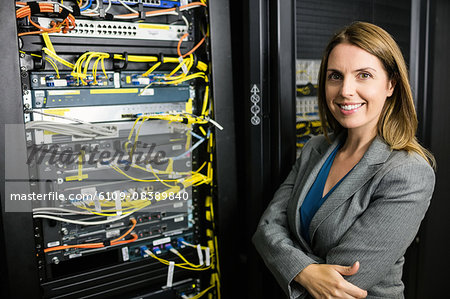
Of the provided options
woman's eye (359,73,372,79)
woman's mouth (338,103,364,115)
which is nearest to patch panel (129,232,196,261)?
woman's mouth (338,103,364,115)

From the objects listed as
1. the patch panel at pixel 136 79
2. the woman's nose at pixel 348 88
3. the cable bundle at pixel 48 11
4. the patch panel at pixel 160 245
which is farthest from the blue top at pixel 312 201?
the cable bundle at pixel 48 11

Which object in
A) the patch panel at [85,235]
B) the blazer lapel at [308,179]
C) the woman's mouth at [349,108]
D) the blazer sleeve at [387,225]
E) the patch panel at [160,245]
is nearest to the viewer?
the blazer sleeve at [387,225]

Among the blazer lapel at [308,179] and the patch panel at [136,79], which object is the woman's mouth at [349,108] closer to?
the blazer lapel at [308,179]

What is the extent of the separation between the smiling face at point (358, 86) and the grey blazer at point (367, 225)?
107 millimetres

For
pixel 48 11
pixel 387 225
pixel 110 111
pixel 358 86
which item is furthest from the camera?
pixel 110 111

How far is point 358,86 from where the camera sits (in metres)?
1.20

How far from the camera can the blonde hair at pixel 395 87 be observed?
1181 millimetres

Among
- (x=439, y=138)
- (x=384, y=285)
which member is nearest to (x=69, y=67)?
(x=384, y=285)

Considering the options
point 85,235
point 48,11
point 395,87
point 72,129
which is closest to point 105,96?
point 72,129

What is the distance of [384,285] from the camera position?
1.20 meters

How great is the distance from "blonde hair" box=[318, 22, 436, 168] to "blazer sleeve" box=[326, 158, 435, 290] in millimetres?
118

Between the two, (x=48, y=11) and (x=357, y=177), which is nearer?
(x=357, y=177)

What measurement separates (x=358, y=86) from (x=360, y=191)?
332mm

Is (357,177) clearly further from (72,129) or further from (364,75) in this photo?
(72,129)
